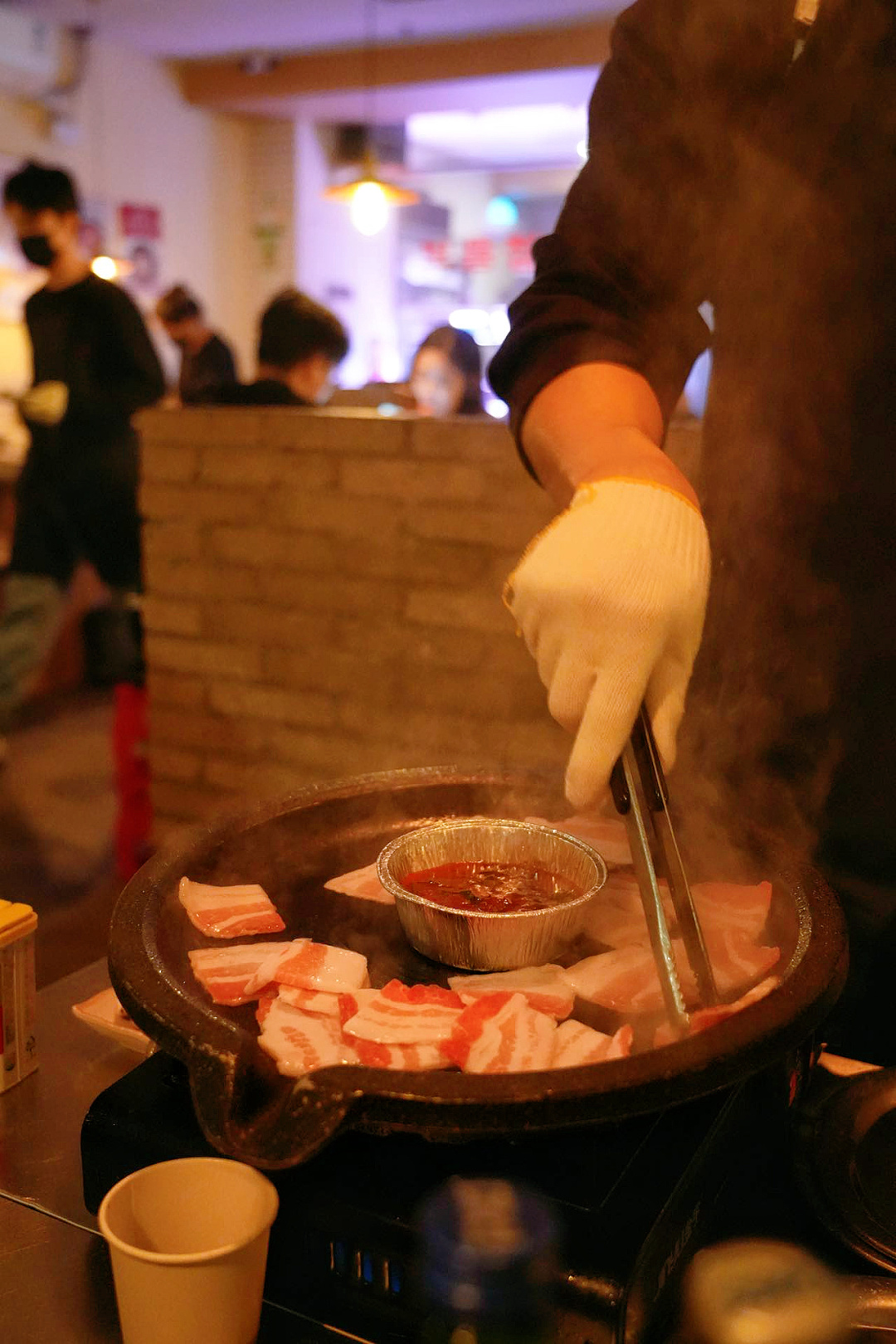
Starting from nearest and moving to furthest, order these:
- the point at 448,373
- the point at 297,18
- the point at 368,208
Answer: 1. the point at 448,373
2. the point at 297,18
3. the point at 368,208

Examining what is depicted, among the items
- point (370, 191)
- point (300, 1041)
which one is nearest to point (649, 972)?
point (300, 1041)

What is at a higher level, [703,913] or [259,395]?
[259,395]

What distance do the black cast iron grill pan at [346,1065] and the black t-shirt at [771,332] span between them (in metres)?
0.21

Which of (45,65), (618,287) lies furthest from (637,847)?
(45,65)

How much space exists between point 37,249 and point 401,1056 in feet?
13.5

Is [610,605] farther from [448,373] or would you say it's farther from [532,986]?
[448,373]

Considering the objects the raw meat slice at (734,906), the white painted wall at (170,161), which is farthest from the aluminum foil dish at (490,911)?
the white painted wall at (170,161)

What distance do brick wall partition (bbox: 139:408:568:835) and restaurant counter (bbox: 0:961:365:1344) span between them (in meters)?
1.71

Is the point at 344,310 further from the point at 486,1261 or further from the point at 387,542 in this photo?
the point at 486,1261

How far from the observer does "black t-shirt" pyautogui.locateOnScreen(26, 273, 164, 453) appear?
13.8 ft

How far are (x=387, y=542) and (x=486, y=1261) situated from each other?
8.04 feet

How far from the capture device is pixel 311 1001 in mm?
1009

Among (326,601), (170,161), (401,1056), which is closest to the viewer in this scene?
(401,1056)

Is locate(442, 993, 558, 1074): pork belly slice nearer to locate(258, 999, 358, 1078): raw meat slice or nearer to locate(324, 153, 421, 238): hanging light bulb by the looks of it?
locate(258, 999, 358, 1078): raw meat slice
